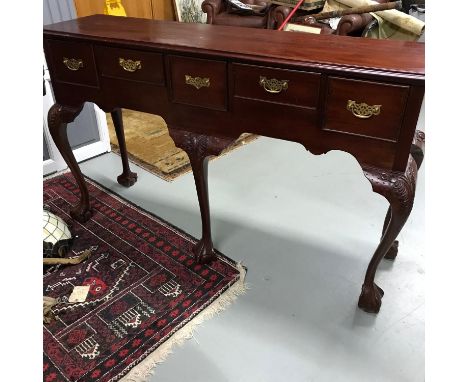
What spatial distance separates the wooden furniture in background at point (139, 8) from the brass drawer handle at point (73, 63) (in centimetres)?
244

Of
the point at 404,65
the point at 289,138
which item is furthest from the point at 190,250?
the point at 404,65

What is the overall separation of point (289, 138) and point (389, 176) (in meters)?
0.32

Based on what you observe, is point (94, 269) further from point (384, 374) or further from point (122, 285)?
point (384, 374)

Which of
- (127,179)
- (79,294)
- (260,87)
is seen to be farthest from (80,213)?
(260,87)

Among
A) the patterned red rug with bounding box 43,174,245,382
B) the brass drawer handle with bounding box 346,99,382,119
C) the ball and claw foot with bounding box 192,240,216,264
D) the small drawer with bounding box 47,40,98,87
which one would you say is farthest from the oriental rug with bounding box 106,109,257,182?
the brass drawer handle with bounding box 346,99,382,119

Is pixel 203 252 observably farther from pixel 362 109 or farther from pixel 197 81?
pixel 362 109

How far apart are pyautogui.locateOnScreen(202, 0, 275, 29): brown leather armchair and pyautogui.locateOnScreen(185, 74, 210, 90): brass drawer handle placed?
289cm

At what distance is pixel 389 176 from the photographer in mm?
1212

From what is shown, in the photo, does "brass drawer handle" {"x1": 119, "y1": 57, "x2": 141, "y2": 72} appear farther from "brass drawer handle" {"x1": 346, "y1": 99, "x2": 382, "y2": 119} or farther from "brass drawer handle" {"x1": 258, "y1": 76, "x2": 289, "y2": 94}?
"brass drawer handle" {"x1": 346, "y1": 99, "x2": 382, "y2": 119}

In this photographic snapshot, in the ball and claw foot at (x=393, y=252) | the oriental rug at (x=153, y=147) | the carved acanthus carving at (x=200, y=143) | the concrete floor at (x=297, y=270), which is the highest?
the carved acanthus carving at (x=200, y=143)

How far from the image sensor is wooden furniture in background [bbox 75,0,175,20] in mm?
3707

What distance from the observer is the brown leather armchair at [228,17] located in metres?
4.02

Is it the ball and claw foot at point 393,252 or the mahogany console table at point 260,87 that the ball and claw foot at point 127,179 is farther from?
the ball and claw foot at point 393,252

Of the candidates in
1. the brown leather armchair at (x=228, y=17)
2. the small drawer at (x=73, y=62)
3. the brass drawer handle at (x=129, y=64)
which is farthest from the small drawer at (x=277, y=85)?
the brown leather armchair at (x=228, y=17)
